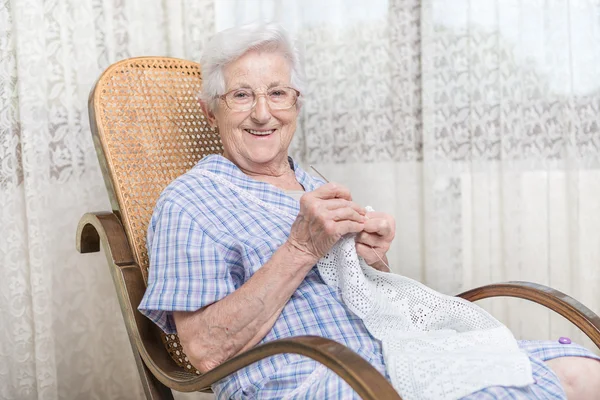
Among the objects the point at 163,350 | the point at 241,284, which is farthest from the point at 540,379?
the point at 163,350

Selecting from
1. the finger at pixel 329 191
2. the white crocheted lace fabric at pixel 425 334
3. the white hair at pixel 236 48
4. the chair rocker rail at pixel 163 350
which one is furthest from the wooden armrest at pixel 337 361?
the white hair at pixel 236 48

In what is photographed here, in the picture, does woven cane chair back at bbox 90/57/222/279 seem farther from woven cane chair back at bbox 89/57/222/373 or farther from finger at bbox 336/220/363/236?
finger at bbox 336/220/363/236

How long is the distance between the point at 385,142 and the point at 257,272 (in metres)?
1.22

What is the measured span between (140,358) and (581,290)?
1.42 metres

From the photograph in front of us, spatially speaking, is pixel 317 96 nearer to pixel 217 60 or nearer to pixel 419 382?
pixel 217 60

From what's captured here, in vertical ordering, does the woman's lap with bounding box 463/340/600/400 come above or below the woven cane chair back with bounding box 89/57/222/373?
below

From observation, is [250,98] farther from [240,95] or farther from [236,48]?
[236,48]

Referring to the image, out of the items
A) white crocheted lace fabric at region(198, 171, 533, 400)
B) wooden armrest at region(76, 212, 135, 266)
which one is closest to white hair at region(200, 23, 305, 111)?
white crocheted lace fabric at region(198, 171, 533, 400)

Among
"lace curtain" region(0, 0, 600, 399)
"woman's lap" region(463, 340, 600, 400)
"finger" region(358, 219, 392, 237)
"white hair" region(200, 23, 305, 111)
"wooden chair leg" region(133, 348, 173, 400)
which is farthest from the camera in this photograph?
"lace curtain" region(0, 0, 600, 399)

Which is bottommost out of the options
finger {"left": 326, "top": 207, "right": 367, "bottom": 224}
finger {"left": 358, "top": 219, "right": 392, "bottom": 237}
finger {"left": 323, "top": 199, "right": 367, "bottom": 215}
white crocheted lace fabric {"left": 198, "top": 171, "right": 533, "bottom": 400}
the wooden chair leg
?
the wooden chair leg

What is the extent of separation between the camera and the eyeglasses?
71.3 inches

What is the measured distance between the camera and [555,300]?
1642 mm

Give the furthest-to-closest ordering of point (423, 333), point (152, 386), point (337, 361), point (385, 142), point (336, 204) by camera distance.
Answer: point (385, 142)
point (152, 386)
point (423, 333)
point (336, 204)
point (337, 361)

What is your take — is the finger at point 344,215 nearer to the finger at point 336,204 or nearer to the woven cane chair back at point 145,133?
the finger at point 336,204
